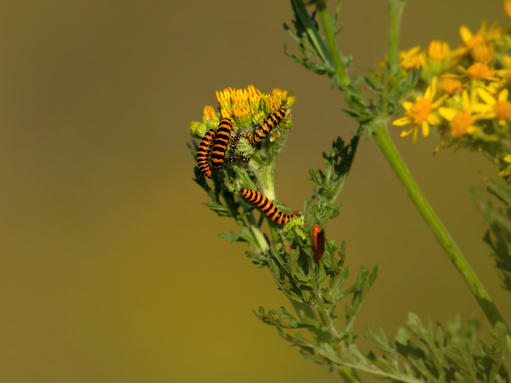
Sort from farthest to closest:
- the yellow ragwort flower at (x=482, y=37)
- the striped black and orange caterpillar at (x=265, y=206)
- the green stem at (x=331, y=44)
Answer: the yellow ragwort flower at (x=482, y=37)
the striped black and orange caterpillar at (x=265, y=206)
the green stem at (x=331, y=44)

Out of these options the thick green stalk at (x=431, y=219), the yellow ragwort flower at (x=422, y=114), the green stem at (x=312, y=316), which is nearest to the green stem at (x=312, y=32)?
the thick green stalk at (x=431, y=219)

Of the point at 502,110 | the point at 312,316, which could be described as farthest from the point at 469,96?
the point at 312,316

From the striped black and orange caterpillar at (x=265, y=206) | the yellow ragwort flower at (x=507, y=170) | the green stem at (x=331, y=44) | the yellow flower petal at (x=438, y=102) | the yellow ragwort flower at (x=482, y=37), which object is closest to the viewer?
the green stem at (x=331, y=44)

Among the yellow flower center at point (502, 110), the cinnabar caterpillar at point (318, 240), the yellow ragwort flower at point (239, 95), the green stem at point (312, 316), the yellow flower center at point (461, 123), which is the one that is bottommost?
the green stem at point (312, 316)

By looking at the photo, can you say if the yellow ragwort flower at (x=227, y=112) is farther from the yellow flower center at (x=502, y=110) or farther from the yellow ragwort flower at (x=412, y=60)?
the yellow flower center at (x=502, y=110)

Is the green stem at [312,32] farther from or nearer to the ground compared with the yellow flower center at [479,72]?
farther from the ground

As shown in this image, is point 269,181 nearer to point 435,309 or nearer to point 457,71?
point 457,71

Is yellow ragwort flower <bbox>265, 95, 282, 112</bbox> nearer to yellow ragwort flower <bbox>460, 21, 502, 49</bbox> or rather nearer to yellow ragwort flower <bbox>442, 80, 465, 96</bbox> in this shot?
yellow ragwort flower <bbox>442, 80, 465, 96</bbox>

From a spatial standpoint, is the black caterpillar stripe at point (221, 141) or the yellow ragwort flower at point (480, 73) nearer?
the yellow ragwort flower at point (480, 73)
